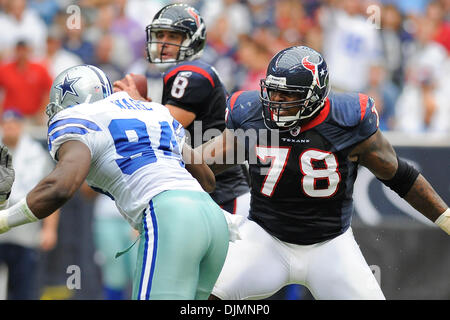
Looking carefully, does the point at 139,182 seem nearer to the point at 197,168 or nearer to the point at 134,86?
the point at 197,168

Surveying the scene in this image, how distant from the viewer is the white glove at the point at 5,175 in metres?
4.61

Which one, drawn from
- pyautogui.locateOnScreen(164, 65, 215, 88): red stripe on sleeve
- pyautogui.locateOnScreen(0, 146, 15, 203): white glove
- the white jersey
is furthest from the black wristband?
pyautogui.locateOnScreen(0, 146, 15, 203): white glove

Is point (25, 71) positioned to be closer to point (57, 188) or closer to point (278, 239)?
point (278, 239)

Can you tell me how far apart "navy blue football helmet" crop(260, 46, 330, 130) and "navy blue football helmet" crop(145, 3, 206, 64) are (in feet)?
4.13

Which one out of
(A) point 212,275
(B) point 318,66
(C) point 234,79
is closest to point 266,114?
(B) point 318,66

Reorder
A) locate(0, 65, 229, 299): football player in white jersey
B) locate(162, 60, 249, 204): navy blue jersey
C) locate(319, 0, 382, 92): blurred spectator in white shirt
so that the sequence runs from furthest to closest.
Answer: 1. locate(319, 0, 382, 92): blurred spectator in white shirt
2. locate(162, 60, 249, 204): navy blue jersey
3. locate(0, 65, 229, 299): football player in white jersey

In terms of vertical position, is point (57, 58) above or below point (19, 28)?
below

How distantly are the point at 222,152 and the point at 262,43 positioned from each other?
519 cm

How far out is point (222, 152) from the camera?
516cm

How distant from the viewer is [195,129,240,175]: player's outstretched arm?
512 centimetres

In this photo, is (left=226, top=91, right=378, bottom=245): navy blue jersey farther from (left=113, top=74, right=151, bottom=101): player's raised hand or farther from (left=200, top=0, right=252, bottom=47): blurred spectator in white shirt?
(left=200, top=0, right=252, bottom=47): blurred spectator in white shirt

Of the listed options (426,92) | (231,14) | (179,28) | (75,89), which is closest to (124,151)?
(75,89)

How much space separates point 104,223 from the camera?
8.09 meters
